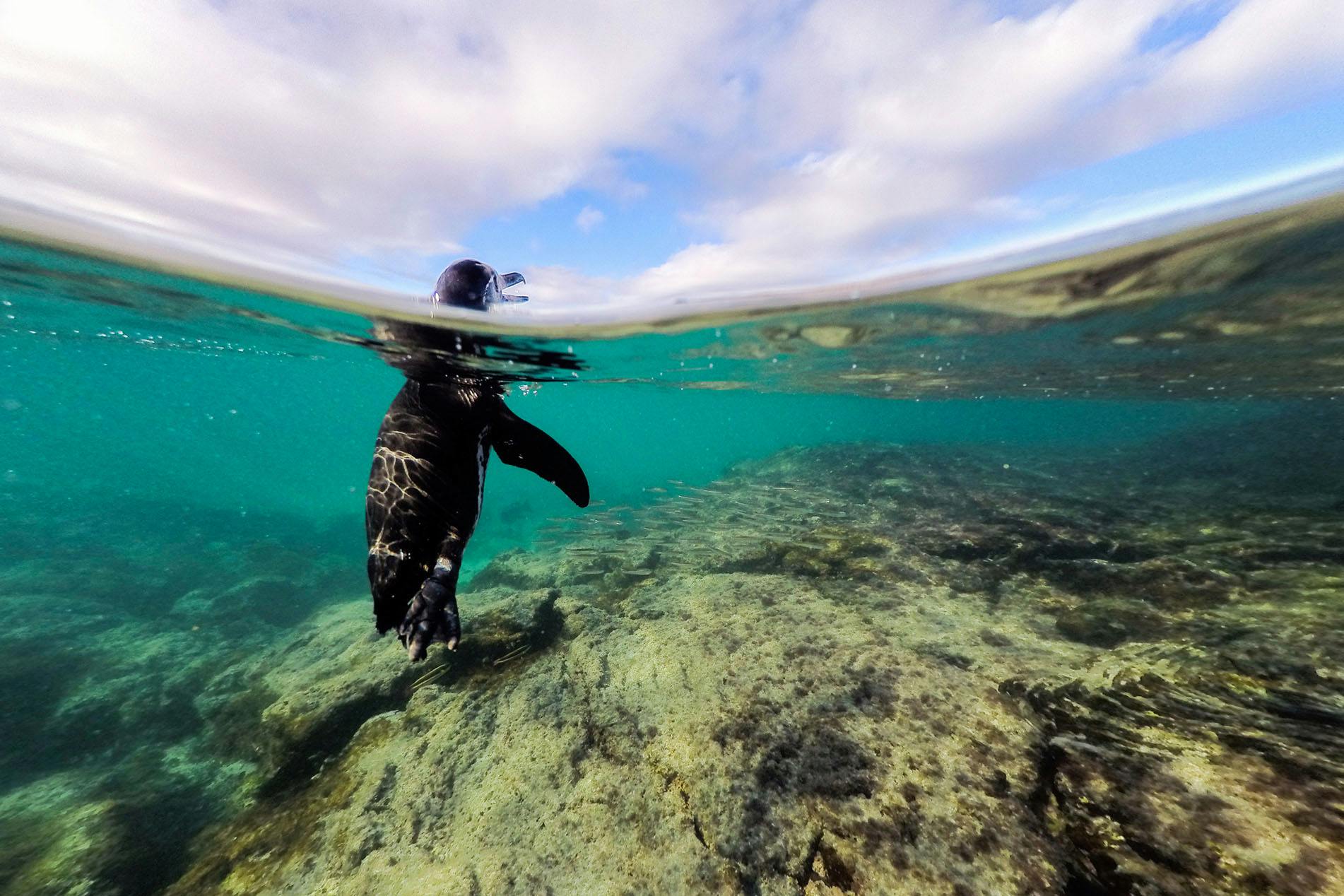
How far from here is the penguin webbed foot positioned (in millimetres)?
3314

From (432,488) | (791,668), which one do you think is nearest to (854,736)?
(791,668)

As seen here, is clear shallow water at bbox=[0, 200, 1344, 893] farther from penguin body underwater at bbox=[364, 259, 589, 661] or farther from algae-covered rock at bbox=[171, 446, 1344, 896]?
penguin body underwater at bbox=[364, 259, 589, 661]

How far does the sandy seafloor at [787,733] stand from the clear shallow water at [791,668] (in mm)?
33

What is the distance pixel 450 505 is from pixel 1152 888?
16.3 ft

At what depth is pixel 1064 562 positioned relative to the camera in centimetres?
748

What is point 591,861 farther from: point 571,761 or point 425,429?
point 425,429

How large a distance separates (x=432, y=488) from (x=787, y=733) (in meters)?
3.73

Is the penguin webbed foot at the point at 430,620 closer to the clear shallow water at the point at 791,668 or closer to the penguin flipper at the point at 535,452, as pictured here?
the penguin flipper at the point at 535,452

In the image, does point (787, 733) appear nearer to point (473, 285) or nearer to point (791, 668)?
point (791, 668)

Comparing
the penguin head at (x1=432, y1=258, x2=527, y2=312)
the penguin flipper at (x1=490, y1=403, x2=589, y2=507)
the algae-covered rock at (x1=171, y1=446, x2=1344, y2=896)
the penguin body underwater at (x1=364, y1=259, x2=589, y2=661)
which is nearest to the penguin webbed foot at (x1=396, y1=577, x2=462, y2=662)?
the penguin body underwater at (x1=364, y1=259, x2=589, y2=661)

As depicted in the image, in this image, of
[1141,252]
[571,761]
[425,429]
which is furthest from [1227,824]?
[1141,252]

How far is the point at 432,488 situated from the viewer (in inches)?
147

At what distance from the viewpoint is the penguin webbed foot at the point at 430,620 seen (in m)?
3.31

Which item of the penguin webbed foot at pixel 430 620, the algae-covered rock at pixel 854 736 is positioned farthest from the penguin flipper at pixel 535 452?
the algae-covered rock at pixel 854 736
